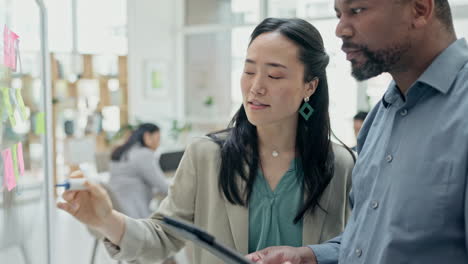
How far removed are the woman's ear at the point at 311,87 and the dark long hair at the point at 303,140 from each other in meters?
0.02

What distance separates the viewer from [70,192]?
1103mm

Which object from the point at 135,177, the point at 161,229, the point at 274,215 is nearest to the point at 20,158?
the point at 161,229

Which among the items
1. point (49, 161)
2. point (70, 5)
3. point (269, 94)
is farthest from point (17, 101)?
point (70, 5)

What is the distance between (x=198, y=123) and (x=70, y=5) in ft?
9.30

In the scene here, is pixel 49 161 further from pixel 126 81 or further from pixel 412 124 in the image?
pixel 126 81

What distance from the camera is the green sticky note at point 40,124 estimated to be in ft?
5.98

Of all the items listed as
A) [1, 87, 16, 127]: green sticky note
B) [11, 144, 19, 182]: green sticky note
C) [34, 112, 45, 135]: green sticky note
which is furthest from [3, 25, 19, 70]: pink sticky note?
[34, 112, 45, 135]: green sticky note

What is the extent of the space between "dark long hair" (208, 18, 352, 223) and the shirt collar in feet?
1.55

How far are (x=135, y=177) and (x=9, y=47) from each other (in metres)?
2.98

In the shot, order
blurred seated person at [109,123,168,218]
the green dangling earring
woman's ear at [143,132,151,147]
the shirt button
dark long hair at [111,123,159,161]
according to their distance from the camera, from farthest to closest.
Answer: woman's ear at [143,132,151,147] < dark long hair at [111,123,159,161] < blurred seated person at [109,123,168,218] < the green dangling earring < the shirt button

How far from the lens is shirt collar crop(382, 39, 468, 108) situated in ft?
3.25

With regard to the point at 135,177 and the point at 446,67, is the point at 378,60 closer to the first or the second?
the point at 446,67

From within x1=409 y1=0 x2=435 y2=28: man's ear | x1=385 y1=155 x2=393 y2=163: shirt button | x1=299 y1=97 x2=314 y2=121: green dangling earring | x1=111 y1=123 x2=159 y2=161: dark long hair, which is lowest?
x1=111 y1=123 x2=159 y2=161: dark long hair

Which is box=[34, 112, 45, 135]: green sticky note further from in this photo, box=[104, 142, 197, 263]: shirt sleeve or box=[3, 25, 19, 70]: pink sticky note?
box=[104, 142, 197, 263]: shirt sleeve
